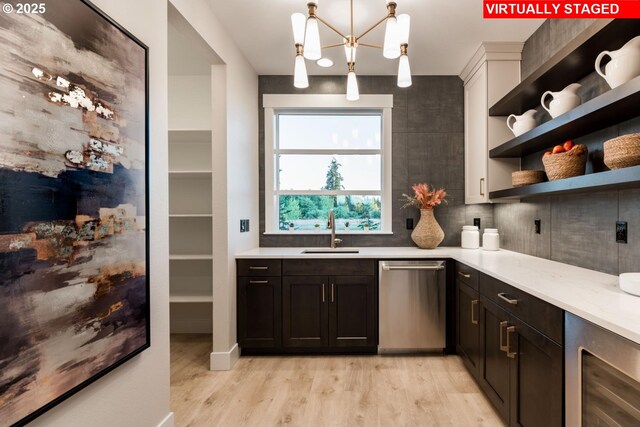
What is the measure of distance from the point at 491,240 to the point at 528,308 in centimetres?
162

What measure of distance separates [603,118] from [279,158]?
2747mm

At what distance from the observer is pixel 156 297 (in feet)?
5.42

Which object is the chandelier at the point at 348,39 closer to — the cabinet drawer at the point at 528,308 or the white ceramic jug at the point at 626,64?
the white ceramic jug at the point at 626,64

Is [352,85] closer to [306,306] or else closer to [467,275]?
[467,275]

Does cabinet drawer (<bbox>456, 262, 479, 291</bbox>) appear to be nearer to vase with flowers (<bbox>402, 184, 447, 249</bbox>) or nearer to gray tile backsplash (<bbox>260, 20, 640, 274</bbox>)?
vase with flowers (<bbox>402, 184, 447, 249</bbox>)

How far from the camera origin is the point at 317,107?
11.5 feet

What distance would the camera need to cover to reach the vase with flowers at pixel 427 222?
319 cm

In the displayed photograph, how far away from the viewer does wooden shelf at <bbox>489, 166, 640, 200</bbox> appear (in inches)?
54.3

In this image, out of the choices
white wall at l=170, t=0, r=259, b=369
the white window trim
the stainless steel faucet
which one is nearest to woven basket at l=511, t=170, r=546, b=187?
the white window trim

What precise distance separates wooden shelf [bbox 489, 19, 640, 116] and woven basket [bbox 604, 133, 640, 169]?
1.87ft

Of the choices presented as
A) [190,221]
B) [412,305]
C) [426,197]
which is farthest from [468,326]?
[190,221]

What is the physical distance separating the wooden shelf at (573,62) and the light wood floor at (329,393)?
217cm

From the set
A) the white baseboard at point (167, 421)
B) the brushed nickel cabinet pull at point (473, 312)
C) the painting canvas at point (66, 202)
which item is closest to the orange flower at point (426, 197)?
the brushed nickel cabinet pull at point (473, 312)

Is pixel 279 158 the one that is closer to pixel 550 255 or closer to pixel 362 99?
pixel 362 99
